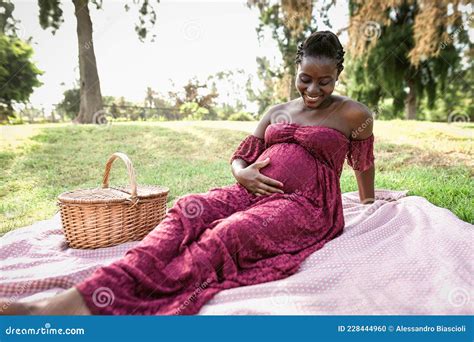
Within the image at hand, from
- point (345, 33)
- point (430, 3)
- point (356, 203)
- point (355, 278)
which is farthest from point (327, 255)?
point (345, 33)

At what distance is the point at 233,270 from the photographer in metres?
1.79

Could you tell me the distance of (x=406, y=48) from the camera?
7.61 m

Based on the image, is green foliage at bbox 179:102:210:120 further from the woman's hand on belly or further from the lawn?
the woman's hand on belly

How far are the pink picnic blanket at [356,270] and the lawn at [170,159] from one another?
1.24 metres

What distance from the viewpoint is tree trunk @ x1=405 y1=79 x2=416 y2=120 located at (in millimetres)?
8125

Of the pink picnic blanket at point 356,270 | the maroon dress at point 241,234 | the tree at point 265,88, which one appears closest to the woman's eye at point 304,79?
the maroon dress at point 241,234

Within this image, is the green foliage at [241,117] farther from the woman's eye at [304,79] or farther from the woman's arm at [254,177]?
the woman's eye at [304,79]

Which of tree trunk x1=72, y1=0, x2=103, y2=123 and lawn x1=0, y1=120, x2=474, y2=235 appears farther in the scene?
tree trunk x1=72, y1=0, x2=103, y2=123

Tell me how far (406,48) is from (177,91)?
4.30m

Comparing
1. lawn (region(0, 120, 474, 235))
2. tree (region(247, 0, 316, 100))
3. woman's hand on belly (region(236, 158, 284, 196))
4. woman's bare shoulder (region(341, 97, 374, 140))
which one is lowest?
lawn (region(0, 120, 474, 235))

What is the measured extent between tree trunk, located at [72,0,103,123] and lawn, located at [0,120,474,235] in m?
0.82

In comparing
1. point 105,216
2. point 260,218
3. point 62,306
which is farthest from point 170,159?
point 62,306

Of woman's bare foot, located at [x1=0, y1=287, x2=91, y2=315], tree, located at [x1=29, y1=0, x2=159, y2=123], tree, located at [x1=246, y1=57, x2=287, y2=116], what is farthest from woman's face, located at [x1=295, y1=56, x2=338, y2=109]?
tree, located at [x1=246, y1=57, x2=287, y2=116]

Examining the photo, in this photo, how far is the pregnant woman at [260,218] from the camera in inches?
62.2
